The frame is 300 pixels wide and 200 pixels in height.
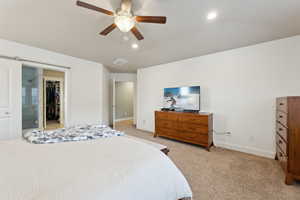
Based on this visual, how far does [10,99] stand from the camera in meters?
2.76

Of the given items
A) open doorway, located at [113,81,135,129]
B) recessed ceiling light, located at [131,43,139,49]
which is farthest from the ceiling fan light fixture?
Answer: open doorway, located at [113,81,135,129]

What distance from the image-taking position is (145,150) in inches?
52.1

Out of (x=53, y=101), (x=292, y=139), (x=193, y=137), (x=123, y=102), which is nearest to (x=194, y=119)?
(x=193, y=137)

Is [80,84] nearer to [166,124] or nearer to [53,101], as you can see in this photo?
[166,124]

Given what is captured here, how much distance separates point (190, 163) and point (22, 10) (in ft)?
11.6

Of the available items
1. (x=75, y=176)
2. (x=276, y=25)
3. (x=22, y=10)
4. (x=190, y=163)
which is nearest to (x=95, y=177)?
(x=75, y=176)

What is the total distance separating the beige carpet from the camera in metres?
1.69

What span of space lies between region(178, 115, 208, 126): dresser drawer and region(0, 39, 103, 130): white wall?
107 inches

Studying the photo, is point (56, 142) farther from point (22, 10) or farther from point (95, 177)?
point (22, 10)

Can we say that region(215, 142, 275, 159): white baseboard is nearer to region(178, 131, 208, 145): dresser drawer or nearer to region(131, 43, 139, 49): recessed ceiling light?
region(178, 131, 208, 145): dresser drawer

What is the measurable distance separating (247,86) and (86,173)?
3.40 meters

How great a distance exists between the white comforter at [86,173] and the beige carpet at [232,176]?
2.60 feet

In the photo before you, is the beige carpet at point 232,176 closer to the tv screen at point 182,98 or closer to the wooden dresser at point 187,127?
the wooden dresser at point 187,127

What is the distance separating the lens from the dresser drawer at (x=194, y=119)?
304 cm
